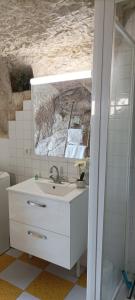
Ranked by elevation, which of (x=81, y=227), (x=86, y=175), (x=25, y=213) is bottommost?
(x=81, y=227)

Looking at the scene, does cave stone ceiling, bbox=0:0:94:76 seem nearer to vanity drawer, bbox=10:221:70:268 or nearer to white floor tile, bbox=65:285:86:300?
vanity drawer, bbox=10:221:70:268

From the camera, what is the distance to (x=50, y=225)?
172 centimetres

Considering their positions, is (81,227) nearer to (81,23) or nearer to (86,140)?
(86,140)

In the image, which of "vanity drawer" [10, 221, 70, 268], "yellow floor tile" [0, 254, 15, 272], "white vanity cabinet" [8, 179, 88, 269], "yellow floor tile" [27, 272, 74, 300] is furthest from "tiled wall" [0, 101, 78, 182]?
"yellow floor tile" [27, 272, 74, 300]

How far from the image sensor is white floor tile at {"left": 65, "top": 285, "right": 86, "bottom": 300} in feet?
5.64

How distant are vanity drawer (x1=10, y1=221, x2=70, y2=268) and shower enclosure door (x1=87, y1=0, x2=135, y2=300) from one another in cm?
39

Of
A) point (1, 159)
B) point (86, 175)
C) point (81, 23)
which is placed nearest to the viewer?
point (81, 23)

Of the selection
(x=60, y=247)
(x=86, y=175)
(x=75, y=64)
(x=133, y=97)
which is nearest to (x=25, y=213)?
(x=60, y=247)

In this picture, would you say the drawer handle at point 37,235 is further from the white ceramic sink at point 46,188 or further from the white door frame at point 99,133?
the white door frame at point 99,133

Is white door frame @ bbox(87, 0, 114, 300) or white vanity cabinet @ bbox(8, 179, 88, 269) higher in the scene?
white door frame @ bbox(87, 0, 114, 300)

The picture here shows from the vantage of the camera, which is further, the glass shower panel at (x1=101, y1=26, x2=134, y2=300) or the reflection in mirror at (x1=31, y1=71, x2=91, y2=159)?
the reflection in mirror at (x1=31, y1=71, x2=91, y2=159)

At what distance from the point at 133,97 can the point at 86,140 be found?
2.05 ft

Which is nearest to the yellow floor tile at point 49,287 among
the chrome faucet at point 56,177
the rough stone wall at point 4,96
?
the chrome faucet at point 56,177

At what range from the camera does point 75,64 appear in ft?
6.44
